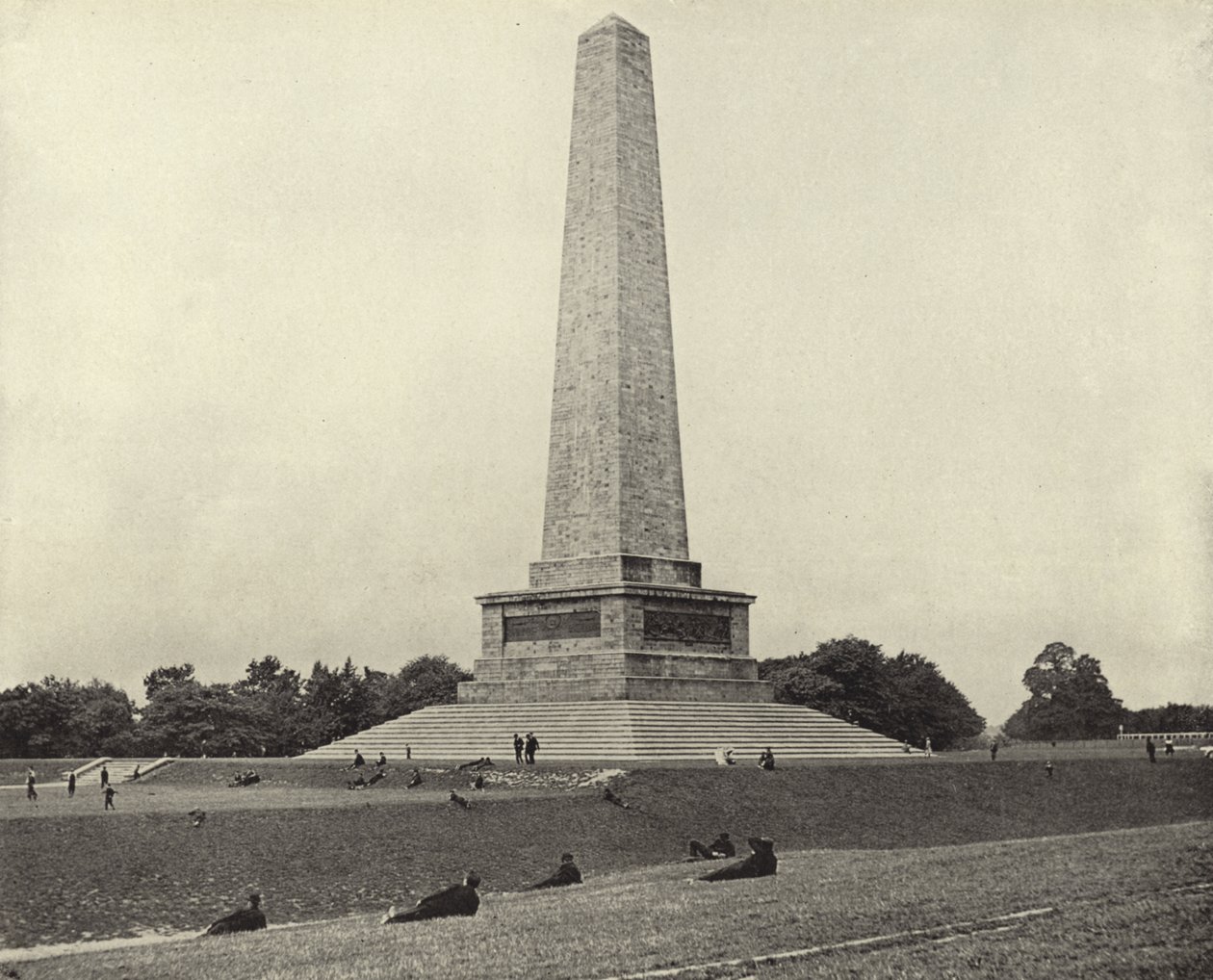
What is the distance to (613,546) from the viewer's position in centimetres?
3353

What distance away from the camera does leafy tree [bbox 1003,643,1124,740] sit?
68.1m

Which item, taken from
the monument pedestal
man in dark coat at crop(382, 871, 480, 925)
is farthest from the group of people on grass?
man in dark coat at crop(382, 871, 480, 925)

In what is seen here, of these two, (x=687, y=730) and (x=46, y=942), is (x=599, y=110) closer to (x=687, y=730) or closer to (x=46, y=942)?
(x=687, y=730)

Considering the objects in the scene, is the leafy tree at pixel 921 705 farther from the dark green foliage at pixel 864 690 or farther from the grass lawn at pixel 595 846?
the grass lawn at pixel 595 846

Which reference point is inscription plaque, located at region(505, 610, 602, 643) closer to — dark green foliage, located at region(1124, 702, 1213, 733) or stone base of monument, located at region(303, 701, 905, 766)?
stone base of monument, located at region(303, 701, 905, 766)

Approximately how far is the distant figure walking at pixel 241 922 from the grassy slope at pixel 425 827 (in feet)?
6.12

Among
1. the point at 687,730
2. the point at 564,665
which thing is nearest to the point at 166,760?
the point at 564,665

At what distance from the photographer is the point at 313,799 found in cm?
2322

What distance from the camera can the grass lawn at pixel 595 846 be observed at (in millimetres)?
11055

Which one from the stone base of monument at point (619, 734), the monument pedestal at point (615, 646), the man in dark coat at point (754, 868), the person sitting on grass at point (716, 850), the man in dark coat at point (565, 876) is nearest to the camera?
the man in dark coat at point (754, 868)

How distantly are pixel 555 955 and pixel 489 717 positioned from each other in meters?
22.8

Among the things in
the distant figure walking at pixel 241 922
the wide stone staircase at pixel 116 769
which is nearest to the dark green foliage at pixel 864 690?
the wide stone staircase at pixel 116 769

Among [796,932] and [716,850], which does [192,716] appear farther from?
[796,932]

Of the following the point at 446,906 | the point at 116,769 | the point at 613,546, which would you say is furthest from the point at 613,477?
the point at 446,906
